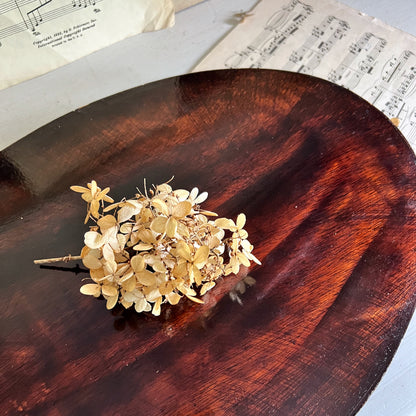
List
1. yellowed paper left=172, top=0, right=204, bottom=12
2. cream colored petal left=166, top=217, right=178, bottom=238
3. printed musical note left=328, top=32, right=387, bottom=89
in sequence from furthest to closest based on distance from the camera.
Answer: yellowed paper left=172, top=0, right=204, bottom=12 → printed musical note left=328, top=32, right=387, bottom=89 → cream colored petal left=166, top=217, right=178, bottom=238

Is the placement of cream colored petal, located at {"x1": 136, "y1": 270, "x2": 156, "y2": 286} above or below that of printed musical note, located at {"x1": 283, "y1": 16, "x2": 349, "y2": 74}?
below

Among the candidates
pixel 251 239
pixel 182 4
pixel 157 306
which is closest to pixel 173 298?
pixel 157 306

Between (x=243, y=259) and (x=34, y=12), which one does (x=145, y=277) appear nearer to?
(x=243, y=259)

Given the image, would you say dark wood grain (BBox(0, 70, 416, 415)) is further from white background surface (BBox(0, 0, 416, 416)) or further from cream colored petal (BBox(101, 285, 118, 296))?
white background surface (BBox(0, 0, 416, 416))

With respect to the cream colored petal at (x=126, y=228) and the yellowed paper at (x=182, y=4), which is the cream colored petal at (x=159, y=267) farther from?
the yellowed paper at (x=182, y=4)

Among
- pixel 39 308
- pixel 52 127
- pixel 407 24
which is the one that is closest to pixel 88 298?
pixel 39 308

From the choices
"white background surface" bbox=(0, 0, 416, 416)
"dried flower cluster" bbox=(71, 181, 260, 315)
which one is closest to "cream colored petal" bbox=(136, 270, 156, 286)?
"dried flower cluster" bbox=(71, 181, 260, 315)
